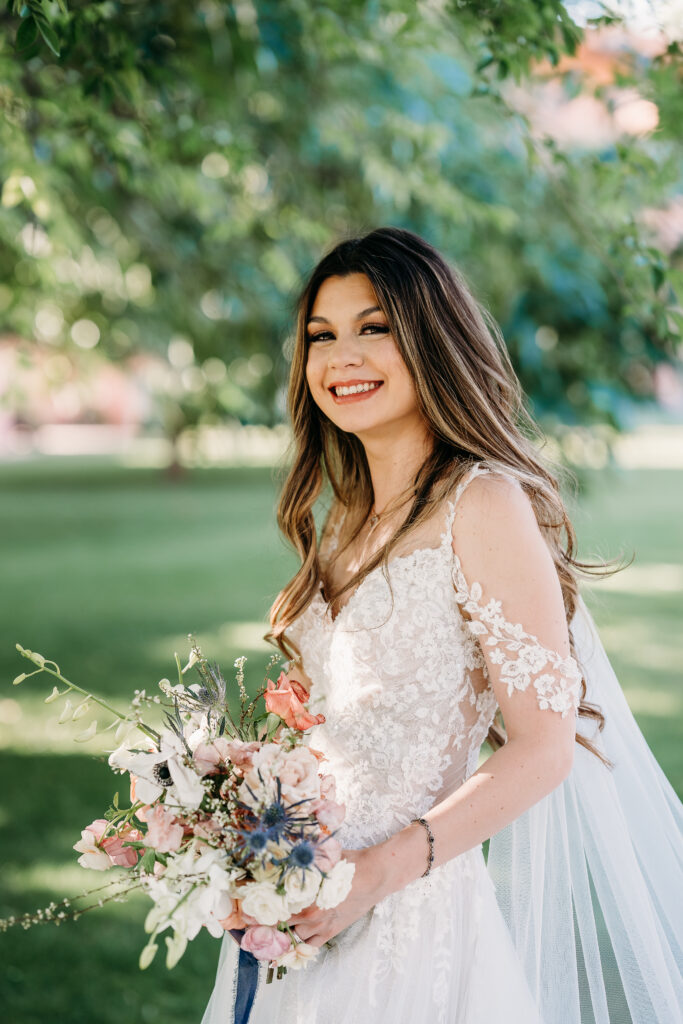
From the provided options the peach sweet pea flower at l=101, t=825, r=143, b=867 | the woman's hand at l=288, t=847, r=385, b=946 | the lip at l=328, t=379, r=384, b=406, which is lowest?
the woman's hand at l=288, t=847, r=385, b=946

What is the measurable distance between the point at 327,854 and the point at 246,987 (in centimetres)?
55

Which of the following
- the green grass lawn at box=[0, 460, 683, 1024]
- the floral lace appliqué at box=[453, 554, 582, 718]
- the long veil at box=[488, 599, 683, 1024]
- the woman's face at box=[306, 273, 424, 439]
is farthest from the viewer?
the green grass lawn at box=[0, 460, 683, 1024]

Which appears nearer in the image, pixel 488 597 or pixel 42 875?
pixel 488 597

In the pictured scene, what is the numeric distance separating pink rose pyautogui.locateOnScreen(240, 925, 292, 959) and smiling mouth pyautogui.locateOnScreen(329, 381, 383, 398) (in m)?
1.16

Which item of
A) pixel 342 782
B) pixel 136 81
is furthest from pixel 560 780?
pixel 136 81

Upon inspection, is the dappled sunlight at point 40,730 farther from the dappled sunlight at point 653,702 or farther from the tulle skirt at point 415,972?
the tulle skirt at point 415,972

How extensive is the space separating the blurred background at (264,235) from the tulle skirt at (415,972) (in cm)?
106

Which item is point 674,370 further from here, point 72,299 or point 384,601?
point 72,299

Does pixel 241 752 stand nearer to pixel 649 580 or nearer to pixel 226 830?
pixel 226 830

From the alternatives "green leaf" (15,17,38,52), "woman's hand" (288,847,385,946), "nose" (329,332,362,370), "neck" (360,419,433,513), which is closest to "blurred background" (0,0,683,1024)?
"green leaf" (15,17,38,52)

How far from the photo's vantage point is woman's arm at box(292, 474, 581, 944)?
1.84 meters

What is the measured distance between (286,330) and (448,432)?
1365mm

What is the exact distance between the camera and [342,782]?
7.18 feet

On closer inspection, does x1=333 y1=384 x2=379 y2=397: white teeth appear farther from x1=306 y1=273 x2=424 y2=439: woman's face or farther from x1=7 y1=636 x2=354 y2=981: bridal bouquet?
x1=7 y1=636 x2=354 y2=981: bridal bouquet
